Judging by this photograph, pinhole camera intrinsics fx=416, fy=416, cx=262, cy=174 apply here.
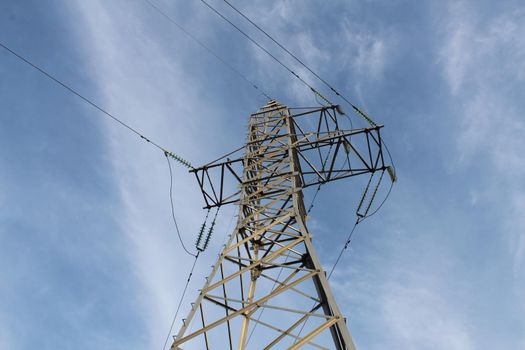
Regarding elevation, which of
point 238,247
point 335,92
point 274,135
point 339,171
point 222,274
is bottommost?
point 222,274

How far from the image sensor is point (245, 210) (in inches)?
421

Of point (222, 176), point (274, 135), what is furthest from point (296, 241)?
point (274, 135)

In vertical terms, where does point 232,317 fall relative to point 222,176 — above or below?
below

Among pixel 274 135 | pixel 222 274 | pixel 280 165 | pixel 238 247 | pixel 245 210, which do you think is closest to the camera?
pixel 222 274

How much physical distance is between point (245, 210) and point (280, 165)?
6.29 ft

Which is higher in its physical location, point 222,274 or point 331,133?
point 331,133

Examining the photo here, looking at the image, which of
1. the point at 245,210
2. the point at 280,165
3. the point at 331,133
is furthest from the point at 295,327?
the point at 331,133

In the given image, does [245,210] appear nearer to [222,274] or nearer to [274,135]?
[222,274]

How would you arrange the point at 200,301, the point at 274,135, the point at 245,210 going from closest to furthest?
the point at 200,301
the point at 245,210
the point at 274,135

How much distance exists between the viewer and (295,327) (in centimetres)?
714

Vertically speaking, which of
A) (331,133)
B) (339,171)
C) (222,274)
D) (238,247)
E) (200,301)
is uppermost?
(331,133)

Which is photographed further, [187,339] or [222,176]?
[222,176]

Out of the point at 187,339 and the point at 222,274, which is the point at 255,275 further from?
the point at 187,339

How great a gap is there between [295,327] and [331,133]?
267 inches
